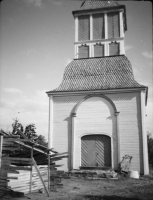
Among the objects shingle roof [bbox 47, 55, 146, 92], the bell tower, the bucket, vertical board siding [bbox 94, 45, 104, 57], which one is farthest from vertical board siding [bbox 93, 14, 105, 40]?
the bucket

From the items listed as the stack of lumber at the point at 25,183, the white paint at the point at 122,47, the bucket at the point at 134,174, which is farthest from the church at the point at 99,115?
the stack of lumber at the point at 25,183

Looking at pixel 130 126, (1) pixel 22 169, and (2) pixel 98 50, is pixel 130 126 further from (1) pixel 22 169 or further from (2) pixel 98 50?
(1) pixel 22 169

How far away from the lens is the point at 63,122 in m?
16.9

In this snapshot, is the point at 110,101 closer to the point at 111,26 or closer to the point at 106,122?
the point at 106,122

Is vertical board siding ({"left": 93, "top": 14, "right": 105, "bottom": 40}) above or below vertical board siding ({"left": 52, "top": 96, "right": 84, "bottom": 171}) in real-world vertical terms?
above

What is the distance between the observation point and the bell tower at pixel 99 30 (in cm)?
2000

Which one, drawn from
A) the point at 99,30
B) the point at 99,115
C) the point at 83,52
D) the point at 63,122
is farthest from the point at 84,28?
the point at 63,122

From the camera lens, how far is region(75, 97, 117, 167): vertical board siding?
52.5 ft

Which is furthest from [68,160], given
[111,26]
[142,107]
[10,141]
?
[111,26]

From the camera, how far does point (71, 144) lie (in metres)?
16.2

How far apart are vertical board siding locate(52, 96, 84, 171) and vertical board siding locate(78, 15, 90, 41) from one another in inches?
282

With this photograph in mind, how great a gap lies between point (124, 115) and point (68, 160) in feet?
18.3

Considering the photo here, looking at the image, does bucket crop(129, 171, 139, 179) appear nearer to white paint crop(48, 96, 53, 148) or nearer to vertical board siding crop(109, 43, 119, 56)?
white paint crop(48, 96, 53, 148)

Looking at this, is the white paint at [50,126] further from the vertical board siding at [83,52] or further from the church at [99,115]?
the vertical board siding at [83,52]
